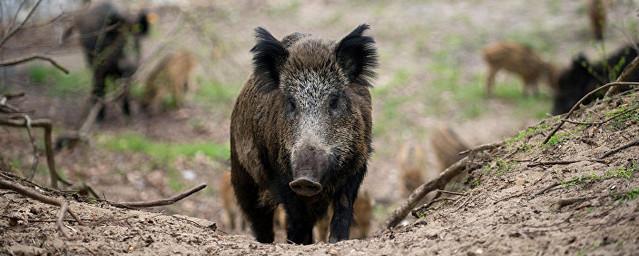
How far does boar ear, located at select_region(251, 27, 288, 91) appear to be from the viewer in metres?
5.57

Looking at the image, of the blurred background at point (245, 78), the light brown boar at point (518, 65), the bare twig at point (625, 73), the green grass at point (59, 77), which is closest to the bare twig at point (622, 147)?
the bare twig at point (625, 73)

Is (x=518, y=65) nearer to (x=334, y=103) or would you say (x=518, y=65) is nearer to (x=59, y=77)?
(x=59, y=77)

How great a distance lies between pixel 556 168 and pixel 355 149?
1388 millimetres

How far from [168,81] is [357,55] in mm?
9518

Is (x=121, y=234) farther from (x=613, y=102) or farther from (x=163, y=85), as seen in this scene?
(x=163, y=85)

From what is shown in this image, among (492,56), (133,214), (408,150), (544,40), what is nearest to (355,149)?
(133,214)

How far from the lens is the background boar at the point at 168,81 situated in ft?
47.4

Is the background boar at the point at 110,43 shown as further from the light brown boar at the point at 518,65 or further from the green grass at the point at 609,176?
the green grass at the point at 609,176

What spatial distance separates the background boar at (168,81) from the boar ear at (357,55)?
9304 mm

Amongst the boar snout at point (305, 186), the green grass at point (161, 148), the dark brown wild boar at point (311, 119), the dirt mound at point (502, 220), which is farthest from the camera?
the green grass at point (161, 148)

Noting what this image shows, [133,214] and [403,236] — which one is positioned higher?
[133,214]

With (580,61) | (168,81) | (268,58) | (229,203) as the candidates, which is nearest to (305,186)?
(268,58)

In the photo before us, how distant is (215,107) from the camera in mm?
15047

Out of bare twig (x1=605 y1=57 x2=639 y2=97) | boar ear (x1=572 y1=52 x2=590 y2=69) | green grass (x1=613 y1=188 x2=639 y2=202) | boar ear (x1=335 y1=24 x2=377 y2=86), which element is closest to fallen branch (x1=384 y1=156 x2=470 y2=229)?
boar ear (x1=335 y1=24 x2=377 y2=86)
